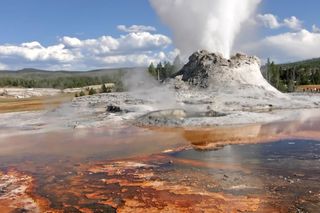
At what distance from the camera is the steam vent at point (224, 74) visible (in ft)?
104

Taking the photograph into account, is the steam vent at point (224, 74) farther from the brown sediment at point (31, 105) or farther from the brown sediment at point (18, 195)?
the brown sediment at point (18, 195)

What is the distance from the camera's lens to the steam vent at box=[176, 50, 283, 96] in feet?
104

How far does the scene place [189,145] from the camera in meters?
16.0

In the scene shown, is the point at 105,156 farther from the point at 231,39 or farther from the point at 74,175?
the point at 231,39

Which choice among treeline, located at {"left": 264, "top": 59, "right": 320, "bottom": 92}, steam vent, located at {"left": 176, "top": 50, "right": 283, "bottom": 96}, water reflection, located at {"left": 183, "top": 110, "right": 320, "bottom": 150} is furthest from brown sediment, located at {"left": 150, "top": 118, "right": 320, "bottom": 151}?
treeline, located at {"left": 264, "top": 59, "right": 320, "bottom": 92}

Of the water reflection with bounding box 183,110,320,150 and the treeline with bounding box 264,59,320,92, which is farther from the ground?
the treeline with bounding box 264,59,320,92

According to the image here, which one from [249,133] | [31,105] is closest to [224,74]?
[249,133]

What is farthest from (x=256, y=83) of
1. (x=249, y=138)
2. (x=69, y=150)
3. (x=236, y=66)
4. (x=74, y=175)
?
(x=74, y=175)

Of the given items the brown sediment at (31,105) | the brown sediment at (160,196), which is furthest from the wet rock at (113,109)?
the brown sediment at (160,196)

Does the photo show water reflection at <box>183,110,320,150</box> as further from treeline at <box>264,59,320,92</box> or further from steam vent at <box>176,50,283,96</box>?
treeline at <box>264,59,320,92</box>

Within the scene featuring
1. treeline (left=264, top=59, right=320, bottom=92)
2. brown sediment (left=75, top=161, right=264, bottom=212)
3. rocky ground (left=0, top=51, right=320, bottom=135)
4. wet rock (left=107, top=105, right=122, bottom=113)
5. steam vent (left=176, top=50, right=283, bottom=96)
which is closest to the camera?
brown sediment (left=75, top=161, right=264, bottom=212)

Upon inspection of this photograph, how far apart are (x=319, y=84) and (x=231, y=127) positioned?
156ft

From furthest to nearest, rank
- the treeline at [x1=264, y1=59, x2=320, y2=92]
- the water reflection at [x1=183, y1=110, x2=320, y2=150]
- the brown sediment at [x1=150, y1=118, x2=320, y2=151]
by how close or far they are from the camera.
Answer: the treeline at [x1=264, y1=59, x2=320, y2=92]
the water reflection at [x1=183, y1=110, x2=320, y2=150]
the brown sediment at [x1=150, y1=118, x2=320, y2=151]

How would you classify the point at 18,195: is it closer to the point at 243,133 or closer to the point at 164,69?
the point at 243,133
